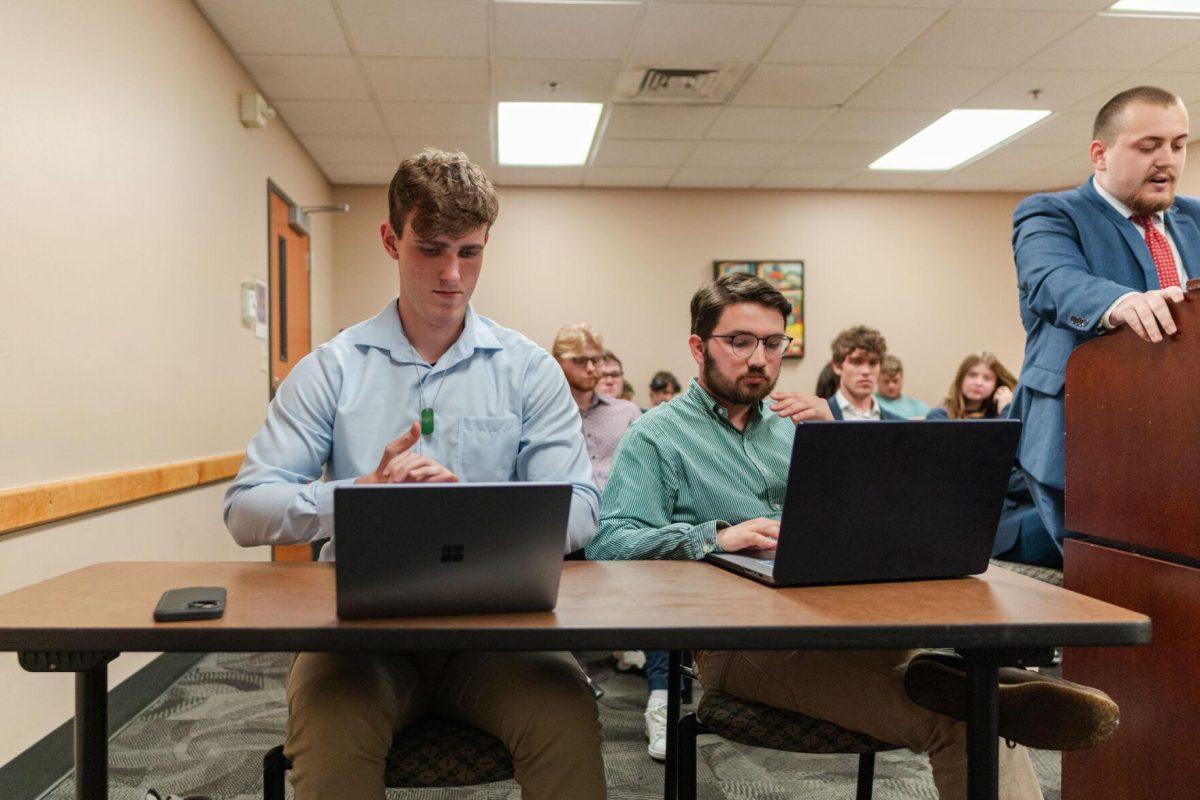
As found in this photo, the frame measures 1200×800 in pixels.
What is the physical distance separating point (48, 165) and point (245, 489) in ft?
4.93

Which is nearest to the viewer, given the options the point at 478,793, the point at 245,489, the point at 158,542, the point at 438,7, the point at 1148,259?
the point at 245,489

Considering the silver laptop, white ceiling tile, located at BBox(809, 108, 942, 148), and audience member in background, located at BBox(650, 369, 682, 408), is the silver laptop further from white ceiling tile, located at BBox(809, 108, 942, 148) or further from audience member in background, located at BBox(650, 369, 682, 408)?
audience member in background, located at BBox(650, 369, 682, 408)

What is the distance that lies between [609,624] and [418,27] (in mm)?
3462

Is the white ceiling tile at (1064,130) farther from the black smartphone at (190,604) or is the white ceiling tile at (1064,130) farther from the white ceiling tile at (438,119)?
the black smartphone at (190,604)

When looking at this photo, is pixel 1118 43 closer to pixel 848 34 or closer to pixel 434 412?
pixel 848 34

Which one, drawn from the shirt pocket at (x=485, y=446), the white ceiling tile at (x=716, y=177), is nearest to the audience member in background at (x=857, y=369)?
the white ceiling tile at (x=716, y=177)

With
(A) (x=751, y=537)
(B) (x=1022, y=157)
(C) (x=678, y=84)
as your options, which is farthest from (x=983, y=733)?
(B) (x=1022, y=157)

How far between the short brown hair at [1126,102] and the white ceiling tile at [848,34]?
209 centimetres

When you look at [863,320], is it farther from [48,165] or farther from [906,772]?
[48,165]

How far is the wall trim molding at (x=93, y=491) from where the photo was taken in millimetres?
2189

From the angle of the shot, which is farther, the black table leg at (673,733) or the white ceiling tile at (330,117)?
the white ceiling tile at (330,117)

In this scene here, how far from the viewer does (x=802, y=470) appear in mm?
1150

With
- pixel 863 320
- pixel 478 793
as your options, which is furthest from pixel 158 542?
pixel 863 320

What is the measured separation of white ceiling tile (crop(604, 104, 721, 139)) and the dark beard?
3371mm
